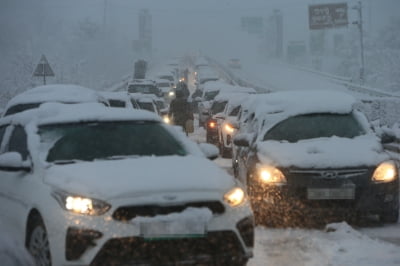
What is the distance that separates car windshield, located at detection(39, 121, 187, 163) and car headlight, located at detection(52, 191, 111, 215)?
940mm

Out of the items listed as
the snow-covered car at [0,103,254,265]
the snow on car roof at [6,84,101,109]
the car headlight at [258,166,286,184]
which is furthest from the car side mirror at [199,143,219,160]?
the snow on car roof at [6,84,101,109]

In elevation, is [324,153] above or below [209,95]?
above

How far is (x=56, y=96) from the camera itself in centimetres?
1466

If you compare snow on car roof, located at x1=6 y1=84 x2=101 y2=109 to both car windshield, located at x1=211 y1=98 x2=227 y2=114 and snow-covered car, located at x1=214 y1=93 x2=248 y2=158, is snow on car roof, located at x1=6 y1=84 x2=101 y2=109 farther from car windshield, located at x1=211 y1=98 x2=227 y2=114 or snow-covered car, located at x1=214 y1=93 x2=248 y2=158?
car windshield, located at x1=211 y1=98 x2=227 y2=114

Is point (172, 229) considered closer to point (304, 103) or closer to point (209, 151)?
point (209, 151)

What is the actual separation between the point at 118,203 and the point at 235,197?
970 millimetres

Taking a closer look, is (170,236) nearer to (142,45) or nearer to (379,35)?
(142,45)

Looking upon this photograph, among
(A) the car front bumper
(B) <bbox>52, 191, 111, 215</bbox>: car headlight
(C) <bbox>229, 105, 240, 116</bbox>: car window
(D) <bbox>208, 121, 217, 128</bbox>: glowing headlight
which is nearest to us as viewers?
(A) the car front bumper

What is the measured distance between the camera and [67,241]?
5.46 metres

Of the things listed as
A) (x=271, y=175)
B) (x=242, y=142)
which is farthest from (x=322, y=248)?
(x=242, y=142)

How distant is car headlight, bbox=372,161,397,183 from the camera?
872cm

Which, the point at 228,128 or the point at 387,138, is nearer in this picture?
the point at 387,138

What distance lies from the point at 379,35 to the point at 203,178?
139 metres

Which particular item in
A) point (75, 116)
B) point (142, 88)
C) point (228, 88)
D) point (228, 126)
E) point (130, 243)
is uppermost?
point (75, 116)
